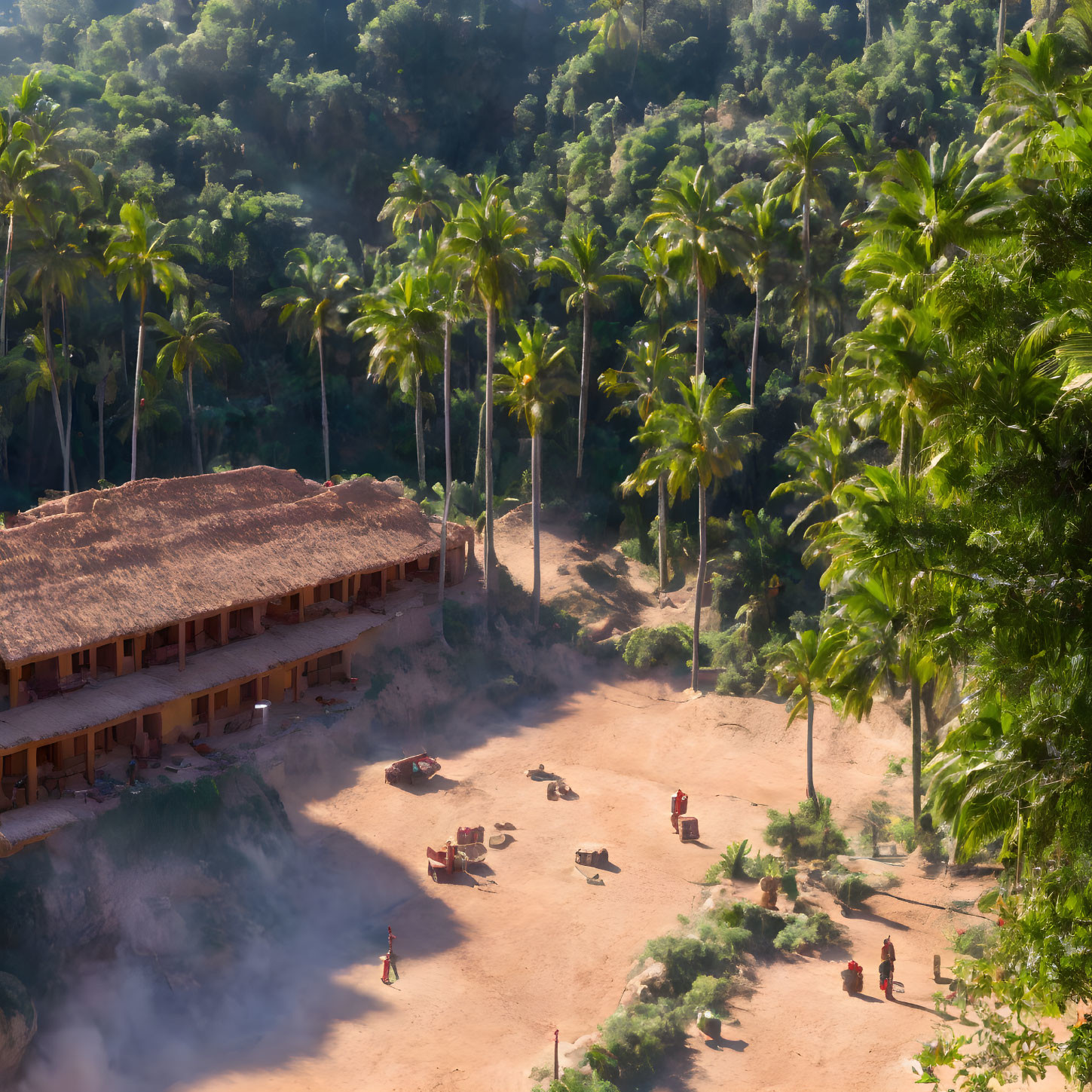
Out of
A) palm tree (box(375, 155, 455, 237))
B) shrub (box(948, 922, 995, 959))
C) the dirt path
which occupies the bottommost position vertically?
the dirt path

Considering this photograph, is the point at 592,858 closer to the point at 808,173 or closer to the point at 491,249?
the point at 491,249

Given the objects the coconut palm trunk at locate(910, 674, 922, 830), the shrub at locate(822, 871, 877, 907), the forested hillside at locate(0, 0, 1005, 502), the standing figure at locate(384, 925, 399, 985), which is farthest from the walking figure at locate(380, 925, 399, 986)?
the forested hillside at locate(0, 0, 1005, 502)

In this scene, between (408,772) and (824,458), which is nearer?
(408,772)

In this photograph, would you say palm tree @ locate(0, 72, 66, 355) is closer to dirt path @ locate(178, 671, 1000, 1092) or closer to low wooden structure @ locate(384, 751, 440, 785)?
low wooden structure @ locate(384, 751, 440, 785)

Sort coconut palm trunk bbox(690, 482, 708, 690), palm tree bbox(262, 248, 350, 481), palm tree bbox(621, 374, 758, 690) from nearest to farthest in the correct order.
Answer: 1. palm tree bbox(621, 374, 758, 690)
2. coconut palm trunk bbox(690, 482, 708, 690)
3. palm tree bbox(262, 248, 350, 481)

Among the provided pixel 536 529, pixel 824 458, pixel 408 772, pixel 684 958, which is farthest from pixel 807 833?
pixel 536 529

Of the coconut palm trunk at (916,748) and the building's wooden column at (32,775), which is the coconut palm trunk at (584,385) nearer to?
the coconut palm trunk at (916,748)

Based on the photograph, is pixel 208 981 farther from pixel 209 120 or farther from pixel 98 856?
pixel 209 120
